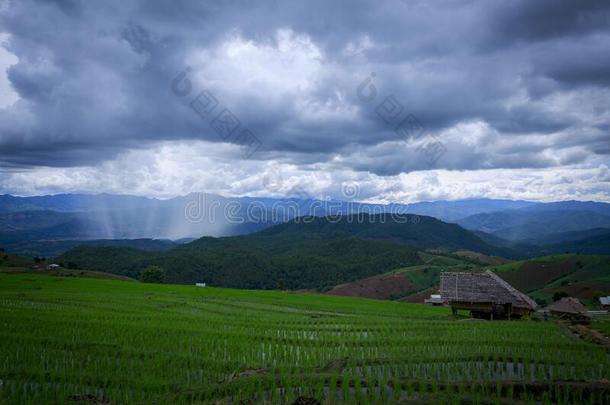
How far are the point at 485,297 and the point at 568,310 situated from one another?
7.98 m

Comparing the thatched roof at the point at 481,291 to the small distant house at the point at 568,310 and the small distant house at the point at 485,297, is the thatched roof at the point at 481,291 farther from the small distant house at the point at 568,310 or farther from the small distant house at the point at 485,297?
the small distant house at the point at 568,310

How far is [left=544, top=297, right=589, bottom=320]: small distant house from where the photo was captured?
27322 mm

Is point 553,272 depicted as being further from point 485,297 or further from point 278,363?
point 278,363

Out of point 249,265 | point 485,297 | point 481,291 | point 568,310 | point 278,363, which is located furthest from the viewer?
point 249,265

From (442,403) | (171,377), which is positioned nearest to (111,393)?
(171,377)

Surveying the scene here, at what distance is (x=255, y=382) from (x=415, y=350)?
5.88 m

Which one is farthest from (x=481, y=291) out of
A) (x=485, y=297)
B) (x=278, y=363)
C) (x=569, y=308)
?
(x=278, y=363)

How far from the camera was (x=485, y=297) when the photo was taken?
2555 cm

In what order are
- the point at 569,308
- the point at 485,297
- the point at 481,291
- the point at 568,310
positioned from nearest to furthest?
the point at 485,297 → the point at 481,291 → the point at 568,310 → the point at 569,308

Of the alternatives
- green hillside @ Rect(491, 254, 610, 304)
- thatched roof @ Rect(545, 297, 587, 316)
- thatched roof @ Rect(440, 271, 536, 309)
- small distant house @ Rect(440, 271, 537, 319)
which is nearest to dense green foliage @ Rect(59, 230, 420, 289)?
green hillside @ Rect(491, 254, 610, 304)

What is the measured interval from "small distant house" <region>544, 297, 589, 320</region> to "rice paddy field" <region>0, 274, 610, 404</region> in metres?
12.7

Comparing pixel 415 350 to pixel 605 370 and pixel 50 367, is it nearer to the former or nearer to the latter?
pixel 605 370

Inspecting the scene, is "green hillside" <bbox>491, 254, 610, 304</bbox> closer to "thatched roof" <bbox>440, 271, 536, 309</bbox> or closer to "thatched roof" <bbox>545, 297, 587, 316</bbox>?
"thatched roof" <bbox>545, 297, 587, 316</bbox>

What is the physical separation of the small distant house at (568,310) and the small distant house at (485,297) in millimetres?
3804
